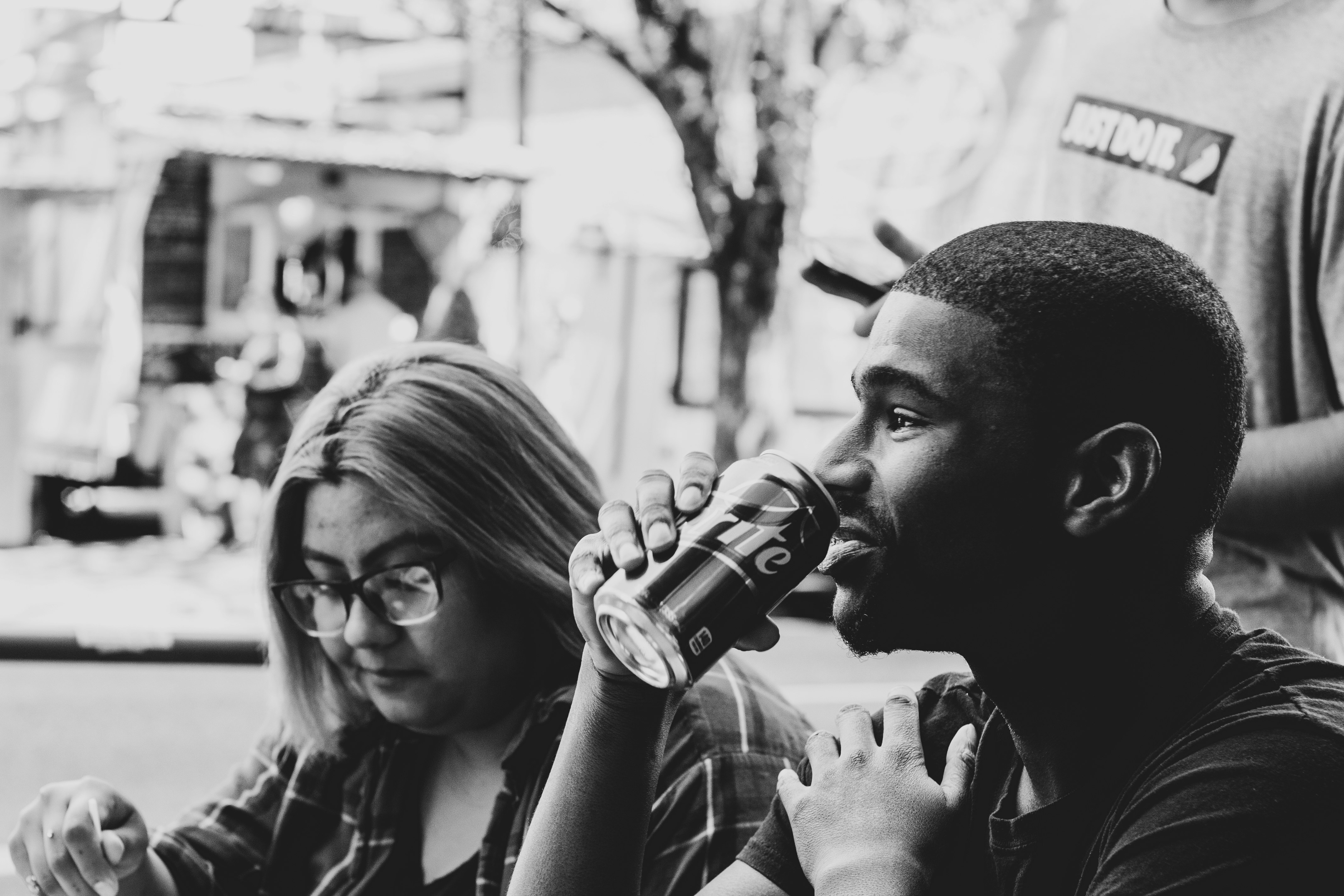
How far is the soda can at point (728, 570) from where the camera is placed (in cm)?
143

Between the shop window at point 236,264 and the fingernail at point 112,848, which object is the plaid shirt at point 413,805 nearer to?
the fingernail at point 112,848

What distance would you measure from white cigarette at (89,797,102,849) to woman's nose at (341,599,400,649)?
44 centimetres

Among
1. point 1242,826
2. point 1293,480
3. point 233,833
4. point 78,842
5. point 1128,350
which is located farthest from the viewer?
point 233,833

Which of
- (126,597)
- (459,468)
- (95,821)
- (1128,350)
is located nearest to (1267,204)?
(1128,350)

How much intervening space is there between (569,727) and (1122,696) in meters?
0.64

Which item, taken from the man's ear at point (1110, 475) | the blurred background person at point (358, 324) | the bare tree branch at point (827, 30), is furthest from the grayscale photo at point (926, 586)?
the blurred background person at point (358, 324)

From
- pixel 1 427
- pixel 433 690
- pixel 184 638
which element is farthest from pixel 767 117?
pixel 433 690

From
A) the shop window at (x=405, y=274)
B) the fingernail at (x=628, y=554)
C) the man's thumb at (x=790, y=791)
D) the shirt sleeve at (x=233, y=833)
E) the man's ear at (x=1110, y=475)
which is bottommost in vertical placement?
the shop window at (x=405, y=274)

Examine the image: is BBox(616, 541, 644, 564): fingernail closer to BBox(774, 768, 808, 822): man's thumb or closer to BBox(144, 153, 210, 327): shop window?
BBox(774, 768, 808, 822): man's thumb

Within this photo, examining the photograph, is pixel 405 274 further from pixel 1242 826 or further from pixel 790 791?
pixel 1242 826

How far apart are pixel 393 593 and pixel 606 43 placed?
9286mm

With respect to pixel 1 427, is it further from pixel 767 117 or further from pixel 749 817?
pixel 749 817

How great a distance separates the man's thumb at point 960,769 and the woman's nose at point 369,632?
1.01m

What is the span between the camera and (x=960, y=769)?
1.59 m
